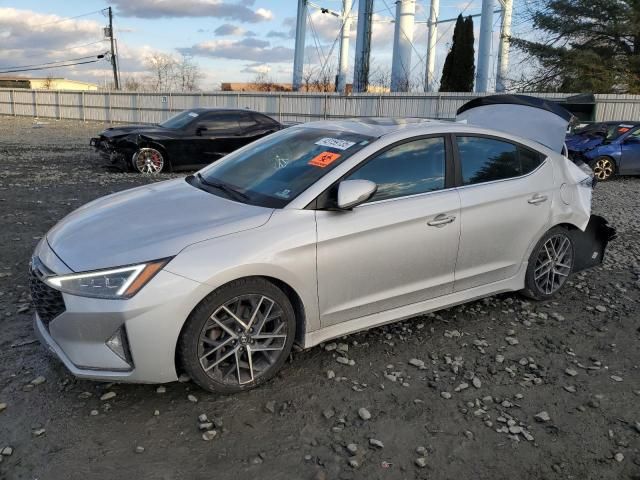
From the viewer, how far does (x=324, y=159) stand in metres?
3.56

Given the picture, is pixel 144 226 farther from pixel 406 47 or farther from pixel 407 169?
pixel 406 47

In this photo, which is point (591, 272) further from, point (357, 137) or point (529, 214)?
point (357, 137)

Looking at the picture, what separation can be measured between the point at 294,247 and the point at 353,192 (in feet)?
1.66

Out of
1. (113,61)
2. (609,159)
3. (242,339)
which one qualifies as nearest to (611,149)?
(609,159)

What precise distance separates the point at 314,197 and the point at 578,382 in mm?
2063

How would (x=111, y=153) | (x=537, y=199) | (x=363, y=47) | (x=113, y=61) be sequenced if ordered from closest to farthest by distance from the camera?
(x=537, y=199) < (x=111, y=153) < (x=363, y=47) < (x=113, y=61)

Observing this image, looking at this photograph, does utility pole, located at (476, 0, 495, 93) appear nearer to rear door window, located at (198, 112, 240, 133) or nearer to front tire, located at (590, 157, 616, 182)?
front tire, located at (590, 157, 616, 182)

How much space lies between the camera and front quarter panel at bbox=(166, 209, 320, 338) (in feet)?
9.28

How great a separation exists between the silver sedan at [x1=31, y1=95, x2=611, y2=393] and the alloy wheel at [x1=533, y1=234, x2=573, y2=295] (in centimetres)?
2

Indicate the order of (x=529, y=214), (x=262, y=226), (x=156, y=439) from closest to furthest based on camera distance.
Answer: (x=156, y=439), (x=262, y=226), (x=529, y=214)

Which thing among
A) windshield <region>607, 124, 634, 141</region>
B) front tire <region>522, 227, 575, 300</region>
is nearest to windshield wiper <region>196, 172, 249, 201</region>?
front tire <region>522, 227, 575, 300</region>

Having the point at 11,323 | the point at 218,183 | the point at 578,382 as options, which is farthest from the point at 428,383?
the point at 11,323

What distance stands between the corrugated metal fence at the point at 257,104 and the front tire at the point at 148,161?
13.5m

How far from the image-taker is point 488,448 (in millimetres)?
2707
